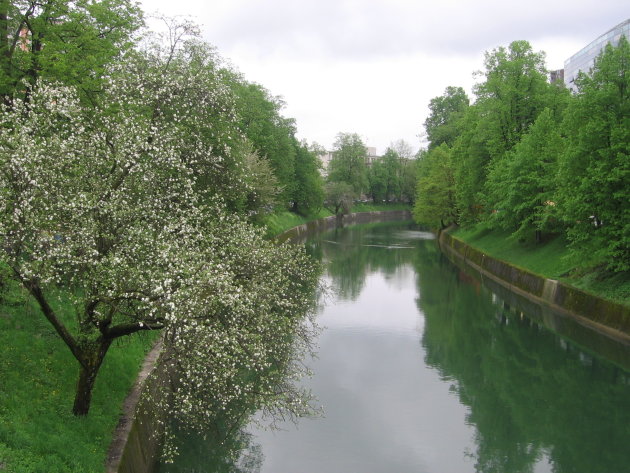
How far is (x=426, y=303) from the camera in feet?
107

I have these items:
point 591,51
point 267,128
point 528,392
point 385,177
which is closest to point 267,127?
point 267,128

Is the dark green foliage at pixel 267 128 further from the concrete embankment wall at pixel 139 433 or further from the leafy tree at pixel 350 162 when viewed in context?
the leafy tree at pixel 350 162

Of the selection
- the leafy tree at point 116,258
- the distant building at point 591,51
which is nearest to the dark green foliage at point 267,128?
the leafy tree at point 116,258

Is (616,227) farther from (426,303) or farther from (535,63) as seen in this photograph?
(535,63)

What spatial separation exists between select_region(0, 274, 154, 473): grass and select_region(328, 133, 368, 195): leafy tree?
293ft

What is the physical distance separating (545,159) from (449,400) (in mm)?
21439

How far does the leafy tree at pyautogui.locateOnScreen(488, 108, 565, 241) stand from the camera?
1280 inches

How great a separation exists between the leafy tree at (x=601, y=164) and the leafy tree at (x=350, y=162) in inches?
3004

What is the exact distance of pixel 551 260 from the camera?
106ft

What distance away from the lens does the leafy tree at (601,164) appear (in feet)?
73.9

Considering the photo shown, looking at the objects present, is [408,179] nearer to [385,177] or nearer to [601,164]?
[385,177]

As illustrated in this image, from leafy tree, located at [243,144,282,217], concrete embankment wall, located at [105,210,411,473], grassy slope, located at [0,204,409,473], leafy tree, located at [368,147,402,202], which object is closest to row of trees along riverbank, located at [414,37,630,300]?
leafy tree, located at [243,144,282,217]

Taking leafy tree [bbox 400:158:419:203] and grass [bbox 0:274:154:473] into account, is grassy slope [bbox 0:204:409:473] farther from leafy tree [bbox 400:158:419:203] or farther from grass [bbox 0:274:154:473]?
leafy tree [bbox 400:158:419:203]

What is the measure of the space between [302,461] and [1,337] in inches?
282
